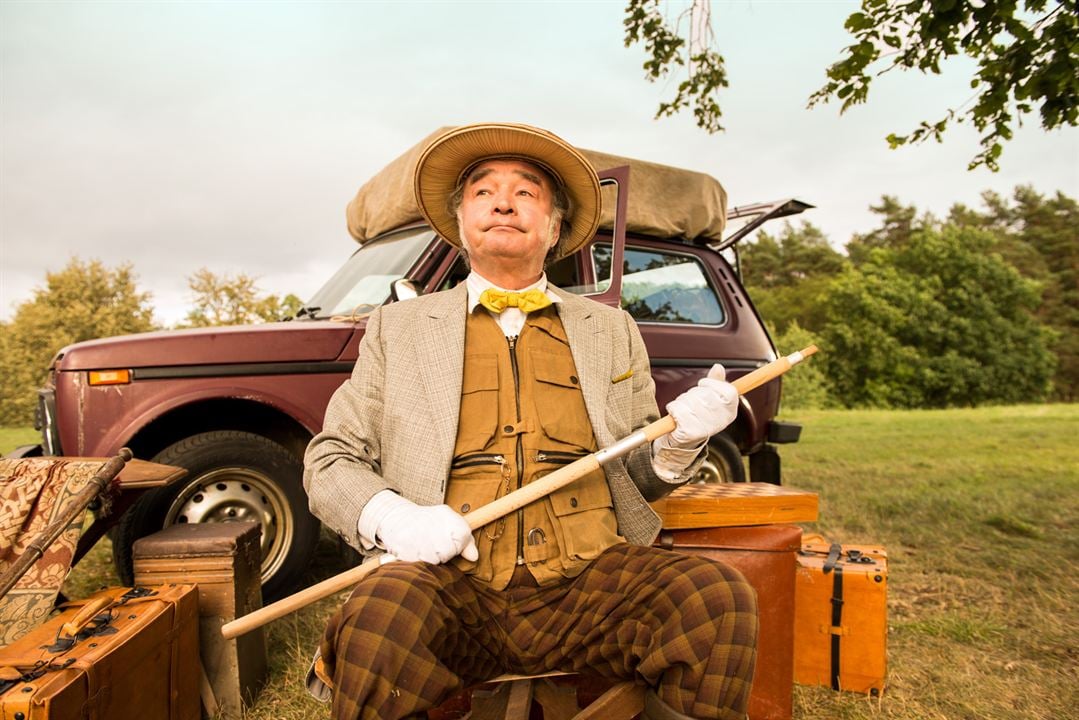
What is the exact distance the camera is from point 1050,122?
398cm

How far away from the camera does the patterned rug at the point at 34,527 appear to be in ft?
7.45

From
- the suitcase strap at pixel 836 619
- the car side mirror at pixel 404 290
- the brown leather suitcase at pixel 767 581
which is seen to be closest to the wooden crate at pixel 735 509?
the brown leather suitcase at pixel 767 581

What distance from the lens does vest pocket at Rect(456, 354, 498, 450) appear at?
209 cm

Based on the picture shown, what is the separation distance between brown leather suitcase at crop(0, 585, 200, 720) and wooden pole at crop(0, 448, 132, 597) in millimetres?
193

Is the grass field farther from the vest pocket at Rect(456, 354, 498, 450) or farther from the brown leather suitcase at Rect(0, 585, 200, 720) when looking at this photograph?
the vest pocket at Rect(456, 354, 498, 450)

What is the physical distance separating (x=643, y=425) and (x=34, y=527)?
→ 2048 millimetres

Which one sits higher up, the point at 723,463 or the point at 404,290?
the point at 404,290

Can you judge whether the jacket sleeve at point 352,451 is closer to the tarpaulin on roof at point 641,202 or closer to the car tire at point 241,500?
the car tire at point 241,500

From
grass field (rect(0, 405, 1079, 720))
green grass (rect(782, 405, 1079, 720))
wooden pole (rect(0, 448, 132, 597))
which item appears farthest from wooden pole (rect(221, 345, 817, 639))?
green grass (rect(782, 405, 1079, 720))

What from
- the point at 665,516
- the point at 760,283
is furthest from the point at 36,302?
the point at 760,283

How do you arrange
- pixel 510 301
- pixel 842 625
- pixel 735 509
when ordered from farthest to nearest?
pixel 842 625 < pixel 735 509 < pixel 510 301

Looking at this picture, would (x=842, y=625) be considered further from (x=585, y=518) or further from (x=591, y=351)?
(x=591, y=351)

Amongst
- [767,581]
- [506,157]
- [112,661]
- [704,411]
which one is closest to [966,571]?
[767,581]

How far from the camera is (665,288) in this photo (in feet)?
16.1
